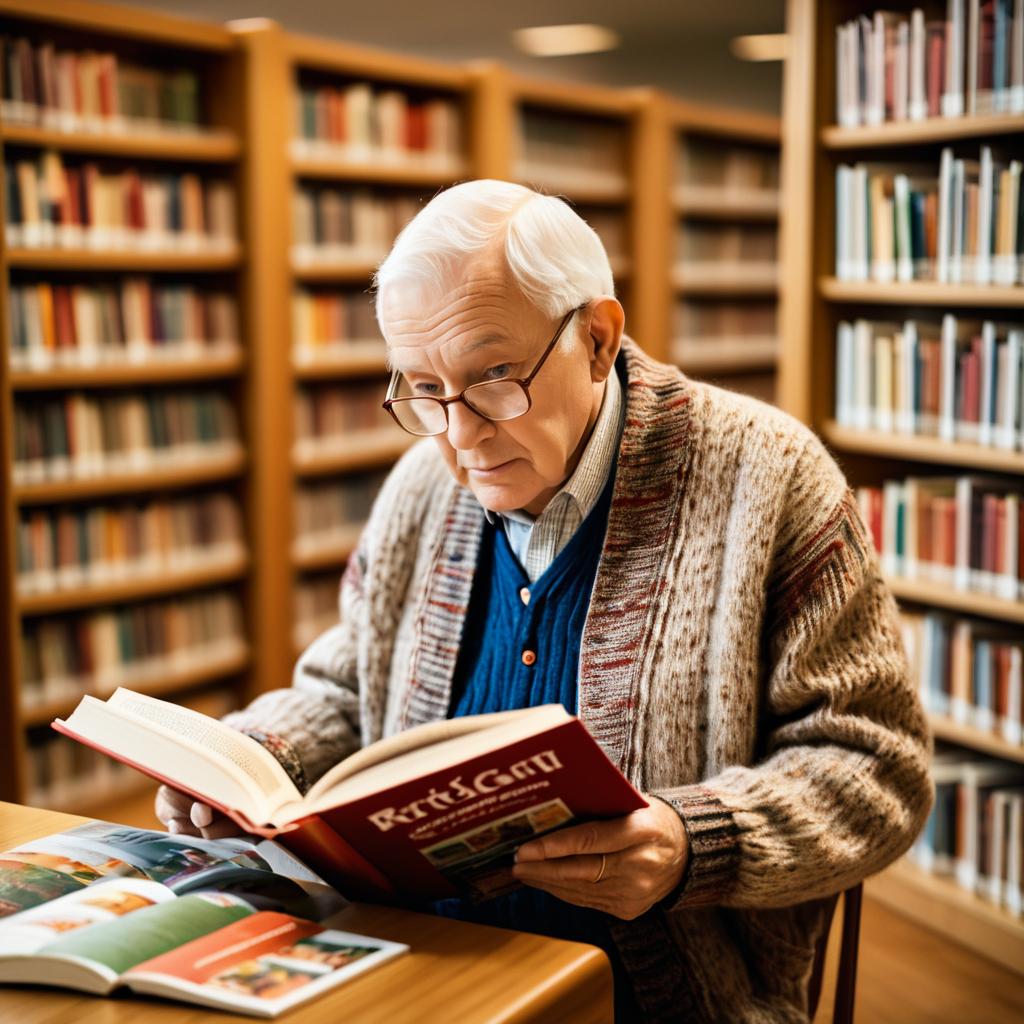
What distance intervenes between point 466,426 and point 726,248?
198 inches

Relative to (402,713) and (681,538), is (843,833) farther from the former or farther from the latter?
(402,713)

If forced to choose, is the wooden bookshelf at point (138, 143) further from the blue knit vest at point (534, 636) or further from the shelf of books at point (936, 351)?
the blue knit vest at point (534, 636)

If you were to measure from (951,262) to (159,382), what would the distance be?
2301 millimetres

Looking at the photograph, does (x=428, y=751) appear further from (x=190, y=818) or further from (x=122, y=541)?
(x=122, y=541)

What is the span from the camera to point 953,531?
2.79 meters

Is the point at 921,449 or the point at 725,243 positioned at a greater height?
the point at 725,243

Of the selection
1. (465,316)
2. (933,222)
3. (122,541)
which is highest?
(933,222)

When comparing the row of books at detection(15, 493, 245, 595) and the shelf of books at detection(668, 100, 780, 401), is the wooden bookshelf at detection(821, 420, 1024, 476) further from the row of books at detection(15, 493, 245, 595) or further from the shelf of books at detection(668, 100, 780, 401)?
the shelf of books at detection(668, 100, 780, 401)

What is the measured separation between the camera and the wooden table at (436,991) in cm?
92

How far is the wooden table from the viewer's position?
0.92 metres

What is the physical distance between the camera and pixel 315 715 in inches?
61.8

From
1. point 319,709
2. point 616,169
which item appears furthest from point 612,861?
point 616,169

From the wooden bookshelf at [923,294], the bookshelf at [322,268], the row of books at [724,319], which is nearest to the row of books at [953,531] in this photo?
the wooden bookshelf at [923,294]

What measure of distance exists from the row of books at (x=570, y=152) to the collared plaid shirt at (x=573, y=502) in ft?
11.7
